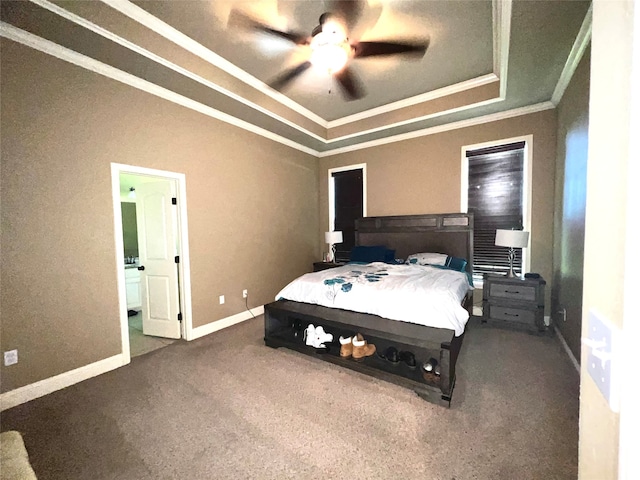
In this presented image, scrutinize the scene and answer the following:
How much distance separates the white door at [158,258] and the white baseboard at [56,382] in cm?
71

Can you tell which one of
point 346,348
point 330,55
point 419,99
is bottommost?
point 346,348

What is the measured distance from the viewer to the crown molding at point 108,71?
80.0 inches

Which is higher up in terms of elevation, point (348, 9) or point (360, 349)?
point (348, 9)

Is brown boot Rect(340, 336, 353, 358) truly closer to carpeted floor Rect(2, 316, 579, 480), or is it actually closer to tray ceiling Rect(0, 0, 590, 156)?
carpeted floor Rect(2, 316, 579, 480)

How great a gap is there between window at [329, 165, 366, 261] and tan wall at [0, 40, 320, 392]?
2.26m

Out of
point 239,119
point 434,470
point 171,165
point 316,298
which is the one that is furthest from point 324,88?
Answer: point 434,470

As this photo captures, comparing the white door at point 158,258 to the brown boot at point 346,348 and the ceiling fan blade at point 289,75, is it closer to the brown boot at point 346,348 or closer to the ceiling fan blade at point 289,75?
the ceiling fan blade at point 289,75

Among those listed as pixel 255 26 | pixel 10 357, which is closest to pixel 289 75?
pixel 255 26

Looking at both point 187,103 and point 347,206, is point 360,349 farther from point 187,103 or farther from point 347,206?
point 187,103

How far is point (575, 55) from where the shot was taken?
2336mm

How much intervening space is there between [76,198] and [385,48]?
3126 millimetres

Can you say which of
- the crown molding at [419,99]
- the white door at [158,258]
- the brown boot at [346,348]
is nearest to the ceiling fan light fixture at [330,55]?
the crown molding at [419,99]

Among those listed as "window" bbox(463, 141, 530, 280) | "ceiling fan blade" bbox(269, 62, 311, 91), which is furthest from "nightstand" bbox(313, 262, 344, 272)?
"ceiling fan blade" bbox(269, 62, 311, 91)

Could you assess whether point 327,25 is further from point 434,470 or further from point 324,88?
point 434,470
